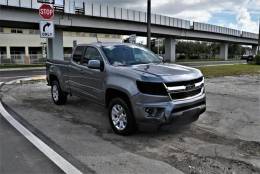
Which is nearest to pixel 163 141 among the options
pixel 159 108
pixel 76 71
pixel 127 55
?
pixel 159 108

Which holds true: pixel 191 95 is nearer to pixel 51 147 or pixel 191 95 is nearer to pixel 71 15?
pixel 51 147

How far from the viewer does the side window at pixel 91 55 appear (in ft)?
23.2

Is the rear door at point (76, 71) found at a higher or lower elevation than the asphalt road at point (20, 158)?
higher

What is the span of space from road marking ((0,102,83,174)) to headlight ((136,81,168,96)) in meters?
1.84

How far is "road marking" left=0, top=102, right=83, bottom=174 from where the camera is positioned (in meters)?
4.41

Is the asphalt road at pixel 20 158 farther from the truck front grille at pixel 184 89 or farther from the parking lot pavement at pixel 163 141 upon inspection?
the truck front grille at pixel 184 89

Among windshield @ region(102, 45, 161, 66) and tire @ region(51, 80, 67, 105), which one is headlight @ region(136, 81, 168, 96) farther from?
tire @ region(51, 80, 67, 105)

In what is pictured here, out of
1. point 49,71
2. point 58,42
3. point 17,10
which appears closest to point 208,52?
point 58,42

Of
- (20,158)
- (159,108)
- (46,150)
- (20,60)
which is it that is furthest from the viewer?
(20,60)

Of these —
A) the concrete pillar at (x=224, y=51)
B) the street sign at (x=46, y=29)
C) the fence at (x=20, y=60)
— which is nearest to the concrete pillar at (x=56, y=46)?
the fence at (x=20, y=60)

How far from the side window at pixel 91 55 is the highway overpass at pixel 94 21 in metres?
24.4

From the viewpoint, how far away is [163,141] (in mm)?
5727

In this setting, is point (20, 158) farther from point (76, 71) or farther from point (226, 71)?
point (226, 71)

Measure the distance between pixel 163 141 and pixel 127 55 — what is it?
7.41 feet
